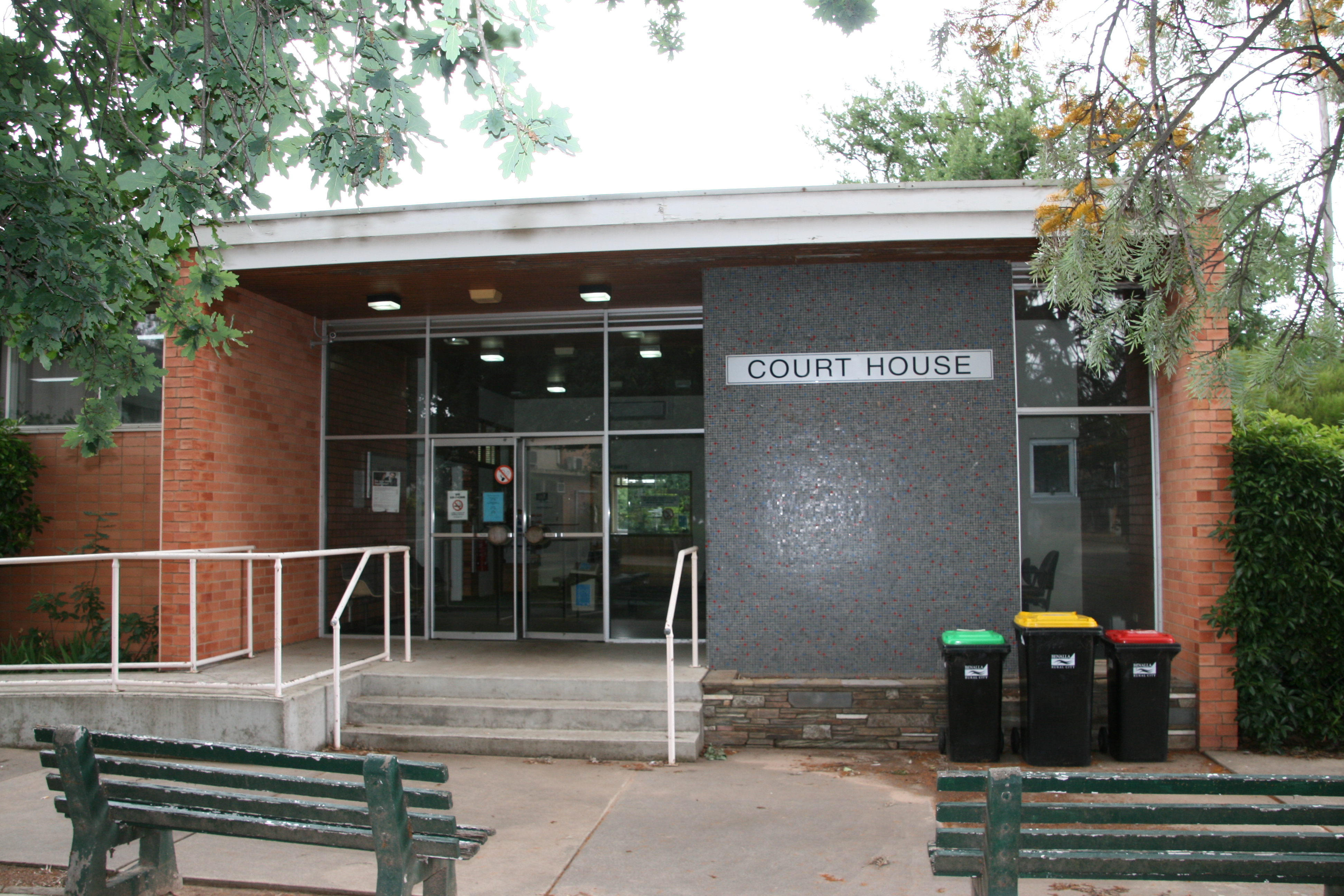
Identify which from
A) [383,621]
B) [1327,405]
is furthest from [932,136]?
[383,621]

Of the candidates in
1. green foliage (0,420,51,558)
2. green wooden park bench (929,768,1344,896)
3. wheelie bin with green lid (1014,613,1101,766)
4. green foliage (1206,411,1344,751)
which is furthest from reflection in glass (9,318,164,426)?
green foliage (1206,411,1344,751)

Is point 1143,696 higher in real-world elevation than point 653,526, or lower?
lower

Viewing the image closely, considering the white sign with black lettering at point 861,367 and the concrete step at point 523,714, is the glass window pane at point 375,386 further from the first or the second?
the white sign with black lettering at point 861,367

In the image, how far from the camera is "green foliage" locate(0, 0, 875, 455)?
3744 mm

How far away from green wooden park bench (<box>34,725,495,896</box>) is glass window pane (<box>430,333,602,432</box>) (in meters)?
5.63

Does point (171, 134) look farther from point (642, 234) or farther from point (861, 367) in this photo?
point (861, 367)

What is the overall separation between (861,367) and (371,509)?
5.06 meters

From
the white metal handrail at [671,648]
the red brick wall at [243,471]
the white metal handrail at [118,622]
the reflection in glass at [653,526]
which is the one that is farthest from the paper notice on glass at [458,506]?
the white metal handrail at [671,648]

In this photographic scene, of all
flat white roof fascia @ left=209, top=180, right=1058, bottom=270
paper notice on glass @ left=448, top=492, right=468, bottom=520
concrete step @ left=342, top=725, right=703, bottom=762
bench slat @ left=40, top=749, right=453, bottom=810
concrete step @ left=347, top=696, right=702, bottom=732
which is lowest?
concrete step @ left=342, top=725, right=703, bottom=762

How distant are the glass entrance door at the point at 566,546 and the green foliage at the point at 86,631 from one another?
3268 mm

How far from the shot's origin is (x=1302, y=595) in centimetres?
630

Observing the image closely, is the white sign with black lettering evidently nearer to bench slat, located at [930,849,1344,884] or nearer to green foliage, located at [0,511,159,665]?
bench slat, located at [930,849,1344,884]

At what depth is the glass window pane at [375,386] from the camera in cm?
940

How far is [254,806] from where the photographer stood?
3.44 meters
